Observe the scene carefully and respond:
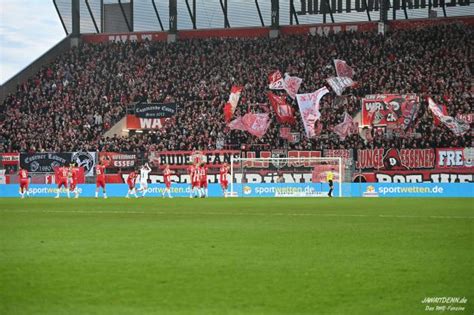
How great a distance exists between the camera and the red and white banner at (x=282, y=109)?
45.4 m

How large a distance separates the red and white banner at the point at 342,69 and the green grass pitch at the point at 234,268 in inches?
1199

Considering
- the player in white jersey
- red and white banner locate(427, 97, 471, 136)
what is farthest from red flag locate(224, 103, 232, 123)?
red and white banner locate(427, 97, 471, 136)

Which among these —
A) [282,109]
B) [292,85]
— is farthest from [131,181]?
[292,85]

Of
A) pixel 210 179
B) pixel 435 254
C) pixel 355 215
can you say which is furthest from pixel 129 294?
pixel 210 179

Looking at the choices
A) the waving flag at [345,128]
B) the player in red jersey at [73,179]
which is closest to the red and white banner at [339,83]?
the waving flag at [345,128]

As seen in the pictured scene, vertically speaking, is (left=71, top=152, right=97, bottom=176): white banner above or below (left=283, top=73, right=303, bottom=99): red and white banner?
below

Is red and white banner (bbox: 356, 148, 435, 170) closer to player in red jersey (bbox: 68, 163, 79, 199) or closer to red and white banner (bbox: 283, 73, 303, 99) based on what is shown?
red and white banner (bbox: 283, 73, 303, 99)

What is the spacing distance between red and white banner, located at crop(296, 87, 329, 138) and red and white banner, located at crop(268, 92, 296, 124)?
4.80 feet

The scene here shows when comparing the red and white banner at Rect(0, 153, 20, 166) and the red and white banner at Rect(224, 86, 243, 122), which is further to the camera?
the red and white banner at Rect(0, 153, 20, 166)

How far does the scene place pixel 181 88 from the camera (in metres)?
51.8

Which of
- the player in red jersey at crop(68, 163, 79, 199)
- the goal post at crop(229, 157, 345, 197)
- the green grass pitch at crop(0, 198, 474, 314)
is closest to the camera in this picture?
the green grass pitch at crop(0, 198, 474, 314)

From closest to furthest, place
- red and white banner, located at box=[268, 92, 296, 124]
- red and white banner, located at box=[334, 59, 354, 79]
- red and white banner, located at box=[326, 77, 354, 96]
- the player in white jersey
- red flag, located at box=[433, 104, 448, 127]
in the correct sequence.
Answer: red flag, located at box=[433, 104, 448, 127] → the player in white jersey → red and white banner, located at box=[268, 92, 296, 124] → red and white banner, located at box=[326, 77, 354, 96] → red and white banner, located at box=[334, 59, 354, 79]

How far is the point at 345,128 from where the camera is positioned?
4325 cm

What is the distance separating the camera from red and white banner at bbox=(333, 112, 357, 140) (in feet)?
142
